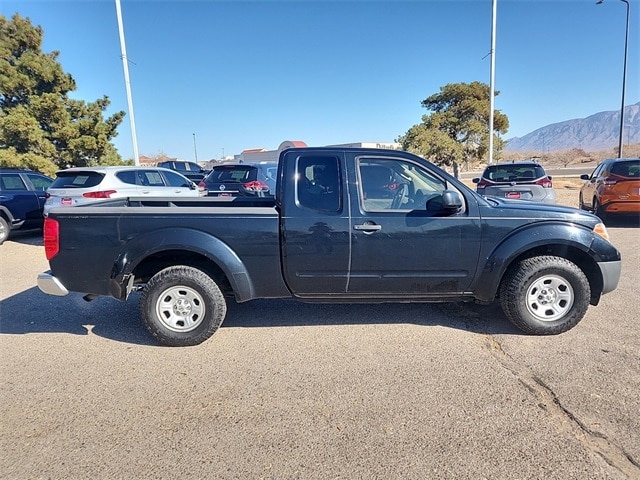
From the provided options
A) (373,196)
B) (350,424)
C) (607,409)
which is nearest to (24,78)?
(373,196)

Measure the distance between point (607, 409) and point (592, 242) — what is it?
1.72 meters

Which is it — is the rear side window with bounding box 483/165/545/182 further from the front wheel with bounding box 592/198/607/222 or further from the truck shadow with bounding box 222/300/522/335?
the truck shadow with bounding box 222/300/522/335

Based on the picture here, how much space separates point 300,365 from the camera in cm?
329

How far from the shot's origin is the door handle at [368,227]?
3587mm

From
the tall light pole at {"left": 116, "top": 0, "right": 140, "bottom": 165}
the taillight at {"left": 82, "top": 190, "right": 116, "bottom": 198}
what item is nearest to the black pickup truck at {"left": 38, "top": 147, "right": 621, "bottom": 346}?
the taillight at {"left": 82, "top": 190, "right": 116, "bottom": 198}

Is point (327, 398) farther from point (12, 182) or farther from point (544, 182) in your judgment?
point (12, 182)

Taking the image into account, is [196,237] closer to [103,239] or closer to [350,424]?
[103,239]

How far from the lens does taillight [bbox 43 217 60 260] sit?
351 centimetres

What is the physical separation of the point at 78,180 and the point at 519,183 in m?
9.43

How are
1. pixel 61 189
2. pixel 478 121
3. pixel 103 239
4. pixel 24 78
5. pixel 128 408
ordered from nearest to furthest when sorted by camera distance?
pixel 128 408, pixel 103 239, pixel 61 189, pixel 24 78, pixel 478 121

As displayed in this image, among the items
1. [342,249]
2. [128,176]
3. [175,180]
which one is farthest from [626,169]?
[128,176]

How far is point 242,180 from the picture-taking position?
9.69 m

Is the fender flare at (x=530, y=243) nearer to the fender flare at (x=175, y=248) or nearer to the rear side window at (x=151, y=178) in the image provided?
the fender flare at (x=175, y=248)

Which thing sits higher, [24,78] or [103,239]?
[24,78]
